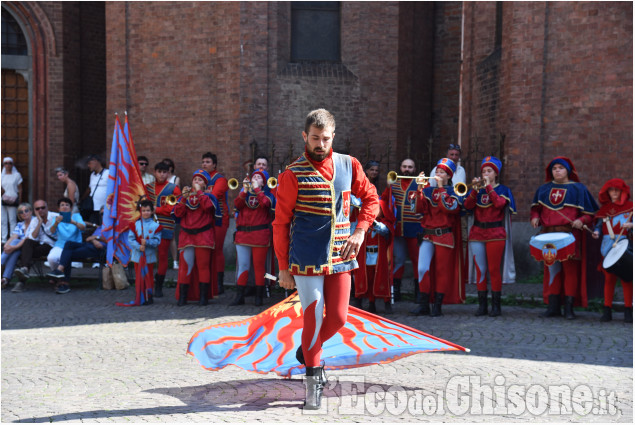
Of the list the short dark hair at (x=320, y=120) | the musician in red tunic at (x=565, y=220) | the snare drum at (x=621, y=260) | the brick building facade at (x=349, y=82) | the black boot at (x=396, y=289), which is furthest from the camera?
the brick building facade at (x=349, y=82)

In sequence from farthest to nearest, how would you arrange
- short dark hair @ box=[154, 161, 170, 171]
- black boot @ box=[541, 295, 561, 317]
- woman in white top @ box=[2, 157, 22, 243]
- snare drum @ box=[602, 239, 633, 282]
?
woman in white top @ box=[2, 157, 22, 243] < short dark hair @ box=[154, 161, 170, 171] < black boot @ box=[541, 295, 561, 317] < snare drum @ box=[602, 239, 633, 282]

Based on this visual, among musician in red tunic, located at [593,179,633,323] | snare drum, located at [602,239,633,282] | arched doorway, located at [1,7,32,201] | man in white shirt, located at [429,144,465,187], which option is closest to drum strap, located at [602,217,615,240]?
musician in red tunic, located at [593,179,633,323]

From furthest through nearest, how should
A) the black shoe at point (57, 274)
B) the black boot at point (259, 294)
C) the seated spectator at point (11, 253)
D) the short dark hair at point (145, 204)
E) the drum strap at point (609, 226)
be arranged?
the seated spectator at point (11, 253)
the black shoe at point (57, 274)
the short dark hair at point (145, 204)
the black boot at point (259, 294)
the drum strap at point (609, 226)

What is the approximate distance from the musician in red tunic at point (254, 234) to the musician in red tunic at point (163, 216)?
1060 millimetres

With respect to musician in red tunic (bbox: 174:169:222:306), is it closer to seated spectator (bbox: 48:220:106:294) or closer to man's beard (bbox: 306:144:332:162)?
seated spectator (bbox: 48:220:106:294)

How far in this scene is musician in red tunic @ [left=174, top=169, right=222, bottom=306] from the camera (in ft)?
35.6

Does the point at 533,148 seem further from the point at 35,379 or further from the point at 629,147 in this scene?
the point at 35,379

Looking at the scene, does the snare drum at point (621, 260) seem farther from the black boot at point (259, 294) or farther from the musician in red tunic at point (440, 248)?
the black boot at point (259, 294)

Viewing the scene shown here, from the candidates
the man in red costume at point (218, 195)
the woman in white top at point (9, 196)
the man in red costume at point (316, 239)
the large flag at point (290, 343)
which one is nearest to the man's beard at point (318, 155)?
the man in red costume at point (316, 239)

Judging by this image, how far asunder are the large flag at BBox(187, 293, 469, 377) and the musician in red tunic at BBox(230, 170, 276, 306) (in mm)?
4288

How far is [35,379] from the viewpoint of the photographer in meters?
6.36

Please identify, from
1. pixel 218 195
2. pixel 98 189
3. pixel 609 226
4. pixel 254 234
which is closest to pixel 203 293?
pixel 254 234

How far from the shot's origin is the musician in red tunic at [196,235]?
10.8 m

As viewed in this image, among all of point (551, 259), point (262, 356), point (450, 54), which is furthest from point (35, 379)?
point (450, 54)
